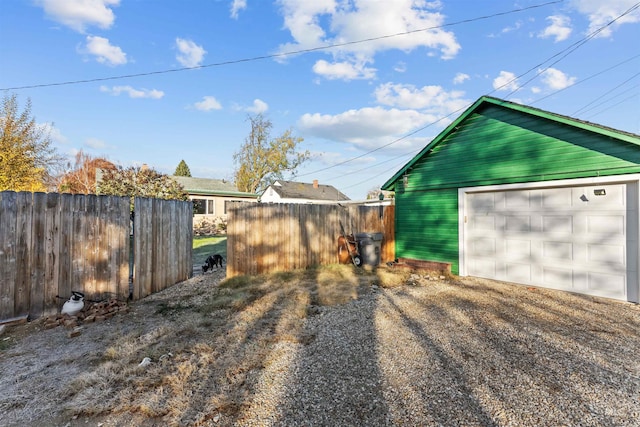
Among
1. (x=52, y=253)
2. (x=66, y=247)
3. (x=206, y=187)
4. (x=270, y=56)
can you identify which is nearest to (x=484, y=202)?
(x=270, y=56)

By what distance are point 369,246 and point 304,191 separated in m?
25.1

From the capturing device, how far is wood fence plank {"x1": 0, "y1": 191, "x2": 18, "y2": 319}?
4.23 m

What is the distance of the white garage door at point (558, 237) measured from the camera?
17.7 ft

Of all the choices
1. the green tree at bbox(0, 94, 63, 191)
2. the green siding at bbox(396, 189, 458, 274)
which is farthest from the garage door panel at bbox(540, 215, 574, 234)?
the green tree at bbox(0, 94, 63, 191)

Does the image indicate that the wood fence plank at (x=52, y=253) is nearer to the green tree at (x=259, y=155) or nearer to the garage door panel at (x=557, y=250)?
the garage door panel at (x=557, y=250)

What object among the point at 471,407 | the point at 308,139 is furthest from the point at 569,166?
the point at 308,139

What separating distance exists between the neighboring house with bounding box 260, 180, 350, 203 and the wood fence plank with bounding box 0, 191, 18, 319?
987 inches

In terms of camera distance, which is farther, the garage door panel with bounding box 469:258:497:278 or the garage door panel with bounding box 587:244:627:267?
the garage door panel with bounding box 469:258:497:278

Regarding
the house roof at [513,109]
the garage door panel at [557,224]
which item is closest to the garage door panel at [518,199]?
the garage door panel at [557,224]

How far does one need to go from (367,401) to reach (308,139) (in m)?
30.5

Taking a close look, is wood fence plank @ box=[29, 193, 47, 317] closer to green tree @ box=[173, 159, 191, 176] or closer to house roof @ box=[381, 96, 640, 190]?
house roof @ box=[381, 96, 640, 190]

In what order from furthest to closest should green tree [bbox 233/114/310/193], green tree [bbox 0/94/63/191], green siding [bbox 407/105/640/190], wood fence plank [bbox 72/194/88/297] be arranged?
green tree [bbox 233/114/310/193] → green tree [bbox 0/94/63/191] → green siding [bbox 407/105/640/190] → wood fence plank [bbox 72/194/88/297]

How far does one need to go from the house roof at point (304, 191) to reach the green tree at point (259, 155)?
1.72 m

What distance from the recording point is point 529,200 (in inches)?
257
